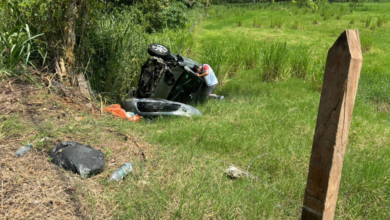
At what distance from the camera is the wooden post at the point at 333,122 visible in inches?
65.2

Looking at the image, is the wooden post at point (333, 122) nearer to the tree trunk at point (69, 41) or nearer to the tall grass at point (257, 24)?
the tree trunk at point (69, 41)

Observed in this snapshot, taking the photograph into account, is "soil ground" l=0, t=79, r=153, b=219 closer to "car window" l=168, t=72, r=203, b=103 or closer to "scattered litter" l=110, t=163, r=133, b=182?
"scattered litter" l=110, t=163, r=133, b=182

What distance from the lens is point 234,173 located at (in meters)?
3.47

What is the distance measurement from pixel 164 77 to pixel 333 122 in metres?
4.27

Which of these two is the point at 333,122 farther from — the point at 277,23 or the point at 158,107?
the point at 277,23

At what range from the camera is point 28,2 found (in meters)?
4.91

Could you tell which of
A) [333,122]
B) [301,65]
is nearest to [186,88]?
[301,65]

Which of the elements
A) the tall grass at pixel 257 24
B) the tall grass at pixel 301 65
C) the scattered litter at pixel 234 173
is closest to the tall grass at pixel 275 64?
the tall grass at pixel 301 65

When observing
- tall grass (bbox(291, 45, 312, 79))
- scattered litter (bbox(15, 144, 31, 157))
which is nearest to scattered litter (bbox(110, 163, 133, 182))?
scattered litter (bbox(15, 144, 31, 157))

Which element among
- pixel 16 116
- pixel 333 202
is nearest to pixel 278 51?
pixel 16 116

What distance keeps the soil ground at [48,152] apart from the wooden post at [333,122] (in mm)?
1730

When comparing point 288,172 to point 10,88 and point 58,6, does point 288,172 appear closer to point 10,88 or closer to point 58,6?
point 10,88

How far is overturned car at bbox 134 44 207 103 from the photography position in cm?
573

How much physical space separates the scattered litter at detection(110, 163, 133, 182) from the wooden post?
193cm
